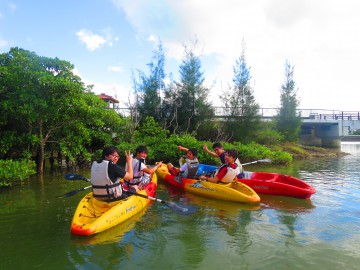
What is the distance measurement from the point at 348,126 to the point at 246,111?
1658cm

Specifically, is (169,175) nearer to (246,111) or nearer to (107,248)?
(107,248)

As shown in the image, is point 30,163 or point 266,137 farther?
point 266,137

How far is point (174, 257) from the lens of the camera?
4.41 m

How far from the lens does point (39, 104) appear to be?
970cm

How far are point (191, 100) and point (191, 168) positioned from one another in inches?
450

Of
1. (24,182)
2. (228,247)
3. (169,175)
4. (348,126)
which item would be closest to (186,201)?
(169,175)

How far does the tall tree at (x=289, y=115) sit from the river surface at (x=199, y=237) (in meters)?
18.2

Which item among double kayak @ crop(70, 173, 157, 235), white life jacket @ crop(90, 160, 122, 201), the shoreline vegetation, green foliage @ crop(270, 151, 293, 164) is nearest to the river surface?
double kayak @ crop(70, 173, 157, 235)

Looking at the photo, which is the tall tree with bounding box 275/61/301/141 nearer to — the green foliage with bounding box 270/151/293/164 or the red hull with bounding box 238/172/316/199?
the green foliage with bounding box 270/151/293/164

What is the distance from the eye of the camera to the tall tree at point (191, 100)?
20156 millimetres

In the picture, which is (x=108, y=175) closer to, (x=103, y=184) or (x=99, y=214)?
(x=103, y=184)

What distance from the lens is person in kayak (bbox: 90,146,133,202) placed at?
211 inches

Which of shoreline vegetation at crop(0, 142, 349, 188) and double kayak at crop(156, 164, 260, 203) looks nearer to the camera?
double kayak at crop(156, 164, 260, 203)

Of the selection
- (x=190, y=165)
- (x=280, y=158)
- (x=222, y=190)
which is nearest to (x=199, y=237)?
(x=222, y=190)
